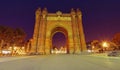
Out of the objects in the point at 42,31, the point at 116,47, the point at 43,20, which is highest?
the point at 43,20

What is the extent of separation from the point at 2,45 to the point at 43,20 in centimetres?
2122

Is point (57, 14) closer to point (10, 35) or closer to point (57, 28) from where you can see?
point (57, 28)

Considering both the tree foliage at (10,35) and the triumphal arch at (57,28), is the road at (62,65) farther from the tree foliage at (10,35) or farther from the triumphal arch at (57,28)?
the triumphal arch at (57,28)

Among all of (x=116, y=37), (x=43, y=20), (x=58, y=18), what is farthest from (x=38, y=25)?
(x=116, y=37)

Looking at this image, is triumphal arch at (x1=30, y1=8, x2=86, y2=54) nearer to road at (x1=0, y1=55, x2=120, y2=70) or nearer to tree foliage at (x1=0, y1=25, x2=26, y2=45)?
tree foliage at (x1=0, y1=25, x2=26, y2=45)

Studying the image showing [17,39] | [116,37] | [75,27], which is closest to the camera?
[17,39]

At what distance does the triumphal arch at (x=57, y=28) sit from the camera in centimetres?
7081

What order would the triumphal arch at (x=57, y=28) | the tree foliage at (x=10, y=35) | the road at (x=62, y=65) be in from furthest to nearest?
1. the triumphal arch at (x=57, y=28)
2. the tree foliage at (x=10, y=35)
3. the road at (x=62, y=65)

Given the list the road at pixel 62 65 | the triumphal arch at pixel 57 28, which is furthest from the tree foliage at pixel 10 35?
the road at pixel 62 65

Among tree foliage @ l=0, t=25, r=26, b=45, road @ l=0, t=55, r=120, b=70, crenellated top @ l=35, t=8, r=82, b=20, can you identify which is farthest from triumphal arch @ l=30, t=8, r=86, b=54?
road @ l=0, t=55, r=120, b=70

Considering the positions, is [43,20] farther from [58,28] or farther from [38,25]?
[58,28]

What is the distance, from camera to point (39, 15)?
3004 inches

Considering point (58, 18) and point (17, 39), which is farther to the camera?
point (58, 18)

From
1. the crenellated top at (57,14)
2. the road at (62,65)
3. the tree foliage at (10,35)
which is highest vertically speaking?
the crenellated top at (57,14)
